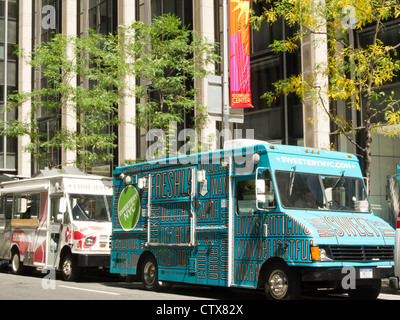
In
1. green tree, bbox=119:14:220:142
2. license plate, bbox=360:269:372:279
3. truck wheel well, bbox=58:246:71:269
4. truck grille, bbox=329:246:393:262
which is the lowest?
license plate, bbox=360:269:372:279

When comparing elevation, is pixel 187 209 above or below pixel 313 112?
below

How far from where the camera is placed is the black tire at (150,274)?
15328mm

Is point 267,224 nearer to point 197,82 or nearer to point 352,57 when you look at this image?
point 352,57

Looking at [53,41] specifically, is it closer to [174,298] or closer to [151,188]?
[151,188]

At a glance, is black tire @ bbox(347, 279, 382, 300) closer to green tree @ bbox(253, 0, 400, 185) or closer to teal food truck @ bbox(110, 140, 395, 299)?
teal food truck @ bbox(110, 140, 395, 299)

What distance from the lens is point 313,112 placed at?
22.3 m

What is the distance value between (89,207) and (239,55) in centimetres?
795

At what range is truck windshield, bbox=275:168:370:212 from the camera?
40.9ft

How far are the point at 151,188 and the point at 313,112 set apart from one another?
8.52 metres

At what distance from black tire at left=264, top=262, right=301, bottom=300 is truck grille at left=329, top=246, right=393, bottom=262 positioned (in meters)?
0.79

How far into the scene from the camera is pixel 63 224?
1897 cm

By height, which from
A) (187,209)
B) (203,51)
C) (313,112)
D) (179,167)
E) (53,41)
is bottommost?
(187,209)

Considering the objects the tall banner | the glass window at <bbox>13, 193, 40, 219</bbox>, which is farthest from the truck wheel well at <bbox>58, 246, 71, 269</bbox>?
the tall banner
